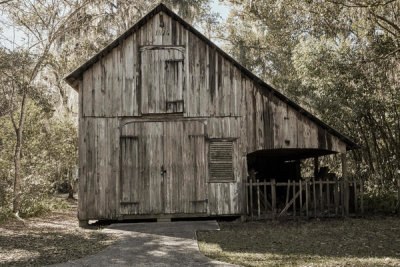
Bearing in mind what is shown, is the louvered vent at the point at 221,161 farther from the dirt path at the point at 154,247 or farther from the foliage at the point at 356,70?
the foliage at the point at 356,70

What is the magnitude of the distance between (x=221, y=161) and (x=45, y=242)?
226 inches

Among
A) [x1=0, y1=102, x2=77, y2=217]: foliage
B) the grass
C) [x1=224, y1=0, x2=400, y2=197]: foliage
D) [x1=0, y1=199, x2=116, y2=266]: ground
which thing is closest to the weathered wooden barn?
[x1=0, y1=199, x2=116, y2=266]: ground

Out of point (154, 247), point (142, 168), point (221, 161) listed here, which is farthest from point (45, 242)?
point (221, 161)

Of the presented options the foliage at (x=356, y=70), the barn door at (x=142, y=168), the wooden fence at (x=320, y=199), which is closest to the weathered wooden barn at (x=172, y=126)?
the barn door at (x=142, y=168)

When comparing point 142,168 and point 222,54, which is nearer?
point 142,168

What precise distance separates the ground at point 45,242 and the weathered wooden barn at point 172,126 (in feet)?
4.19

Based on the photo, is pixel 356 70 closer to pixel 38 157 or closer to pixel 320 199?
pixel 320 199

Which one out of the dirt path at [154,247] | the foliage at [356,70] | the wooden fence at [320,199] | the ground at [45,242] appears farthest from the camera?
the foliage at [356,70]

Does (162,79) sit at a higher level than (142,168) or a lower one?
higher

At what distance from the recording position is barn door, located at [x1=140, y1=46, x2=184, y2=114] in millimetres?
12484

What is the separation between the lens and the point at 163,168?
1234cm

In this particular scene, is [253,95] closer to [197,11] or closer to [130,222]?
[130,222]

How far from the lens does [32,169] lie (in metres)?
17.1

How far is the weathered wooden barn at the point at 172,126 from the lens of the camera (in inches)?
481
